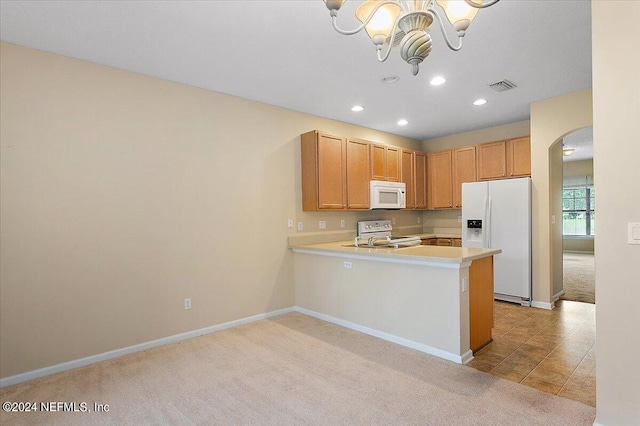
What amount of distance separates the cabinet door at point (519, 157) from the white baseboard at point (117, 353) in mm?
4042

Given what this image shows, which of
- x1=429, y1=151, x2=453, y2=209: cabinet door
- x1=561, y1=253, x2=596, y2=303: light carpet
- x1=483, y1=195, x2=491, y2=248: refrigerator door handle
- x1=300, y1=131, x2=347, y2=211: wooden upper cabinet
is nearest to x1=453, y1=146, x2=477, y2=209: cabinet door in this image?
x1=429, y1=151, x2=453, y2=209: cabinet door

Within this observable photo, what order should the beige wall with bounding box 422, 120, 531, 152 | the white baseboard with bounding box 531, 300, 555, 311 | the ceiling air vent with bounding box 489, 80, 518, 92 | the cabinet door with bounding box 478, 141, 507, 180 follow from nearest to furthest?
the ceiling air vent with bounding box 489, 80, 518, 92, the white baseboard with bounding box 531, 300, 555, 311, the cabinet door with bounding box 478, 141, 507, 180, the beige wall with bounding box 422, 120, 531, 152

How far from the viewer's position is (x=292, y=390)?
2.42 m

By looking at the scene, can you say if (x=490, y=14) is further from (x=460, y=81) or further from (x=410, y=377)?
(x=410, y=377)

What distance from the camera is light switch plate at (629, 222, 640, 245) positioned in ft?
5.66

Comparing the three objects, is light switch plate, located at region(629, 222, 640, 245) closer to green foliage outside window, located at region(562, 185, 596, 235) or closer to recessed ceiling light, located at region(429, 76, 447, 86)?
recessed ceiling light, located at region(429, 76, 447, 86)

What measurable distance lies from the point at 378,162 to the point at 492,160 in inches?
70.3

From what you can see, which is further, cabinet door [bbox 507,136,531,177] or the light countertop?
cabinet door [bbox 507,136,531,177]

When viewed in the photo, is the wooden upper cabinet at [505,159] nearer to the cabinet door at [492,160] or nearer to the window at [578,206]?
the cabinet door at [492,160]

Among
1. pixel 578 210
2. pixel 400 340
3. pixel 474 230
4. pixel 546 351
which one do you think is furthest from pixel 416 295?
pixel 578 210

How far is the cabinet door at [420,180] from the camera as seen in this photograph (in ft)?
19.4

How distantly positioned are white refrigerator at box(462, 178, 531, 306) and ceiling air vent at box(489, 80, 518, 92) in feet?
4.17

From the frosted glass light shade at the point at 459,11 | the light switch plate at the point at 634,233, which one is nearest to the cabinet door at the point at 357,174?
the frosted glass light shade at the point at 459,11

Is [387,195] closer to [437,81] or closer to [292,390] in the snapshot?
[437,81]
